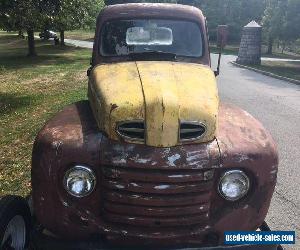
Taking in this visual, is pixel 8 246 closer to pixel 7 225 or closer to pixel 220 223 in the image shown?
pixel 7 225

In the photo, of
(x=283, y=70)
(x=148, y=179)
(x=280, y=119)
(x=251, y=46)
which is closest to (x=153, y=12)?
(x=148, y=179)

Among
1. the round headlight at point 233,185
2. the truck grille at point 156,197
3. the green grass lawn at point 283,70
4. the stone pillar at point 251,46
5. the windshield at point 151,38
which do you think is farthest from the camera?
the stone pillar at point 251,46

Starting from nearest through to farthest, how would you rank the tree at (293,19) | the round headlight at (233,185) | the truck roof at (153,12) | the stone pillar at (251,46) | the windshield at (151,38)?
the round headlight at (233,185) < the windshield at (151,38) < the truck roof at (153,12) < the stone pillar at (251,46) < the tree at (293,19)

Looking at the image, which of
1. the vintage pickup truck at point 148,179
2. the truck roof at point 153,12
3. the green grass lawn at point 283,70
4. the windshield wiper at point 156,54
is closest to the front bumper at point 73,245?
the vintage pickup truck at point 148,179

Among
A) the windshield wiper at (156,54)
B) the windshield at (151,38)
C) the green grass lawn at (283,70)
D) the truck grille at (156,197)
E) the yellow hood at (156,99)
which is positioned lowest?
the green grass lawn at (283,70)

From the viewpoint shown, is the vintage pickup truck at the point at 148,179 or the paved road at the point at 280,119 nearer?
the vintage pickup truck at the point at 148,179

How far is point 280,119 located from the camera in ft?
35.9

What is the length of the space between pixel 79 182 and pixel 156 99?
3.19 feet

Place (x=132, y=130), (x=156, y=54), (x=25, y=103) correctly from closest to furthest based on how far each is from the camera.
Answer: (x=132, y=130) → (x=156, y=54) → (x=25, y=103)

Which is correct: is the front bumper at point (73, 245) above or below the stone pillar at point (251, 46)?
above

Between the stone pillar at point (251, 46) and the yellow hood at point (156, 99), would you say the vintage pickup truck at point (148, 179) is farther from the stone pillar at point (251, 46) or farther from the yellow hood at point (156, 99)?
the stone pillar at point (251, 46)

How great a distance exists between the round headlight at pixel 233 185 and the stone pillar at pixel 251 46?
26.7 meters

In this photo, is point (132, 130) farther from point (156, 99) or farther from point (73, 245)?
point (73, 245)

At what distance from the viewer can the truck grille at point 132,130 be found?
340cm
